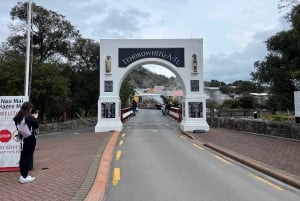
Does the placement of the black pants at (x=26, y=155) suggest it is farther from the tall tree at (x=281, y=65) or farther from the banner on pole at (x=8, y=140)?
the tall tree at (x=281, y=65)

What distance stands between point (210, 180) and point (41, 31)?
3481cm

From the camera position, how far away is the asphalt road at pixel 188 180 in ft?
24.5

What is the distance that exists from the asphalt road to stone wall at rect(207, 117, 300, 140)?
535 cm

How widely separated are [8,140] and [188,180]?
4.77m

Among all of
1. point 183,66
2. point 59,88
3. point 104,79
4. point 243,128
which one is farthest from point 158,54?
point 59,88

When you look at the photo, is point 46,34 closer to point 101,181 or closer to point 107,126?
point 107,126

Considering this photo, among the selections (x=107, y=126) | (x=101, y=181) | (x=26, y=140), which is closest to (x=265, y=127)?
(x=107, y=126)

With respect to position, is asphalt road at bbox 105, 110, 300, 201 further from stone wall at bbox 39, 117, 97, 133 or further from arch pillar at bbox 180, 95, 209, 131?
stone wall at bbox 39, 117, 97, 133

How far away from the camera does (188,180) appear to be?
891 centimetres

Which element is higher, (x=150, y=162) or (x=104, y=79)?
(x=104, y=79)

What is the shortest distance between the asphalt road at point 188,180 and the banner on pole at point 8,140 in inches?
103

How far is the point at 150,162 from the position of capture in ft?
37.6

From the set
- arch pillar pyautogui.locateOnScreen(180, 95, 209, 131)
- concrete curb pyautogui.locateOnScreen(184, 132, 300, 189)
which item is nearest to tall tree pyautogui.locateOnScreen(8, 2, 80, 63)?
arch pillar pyautogui.locateOnScreen(180, 95, 209, 131)

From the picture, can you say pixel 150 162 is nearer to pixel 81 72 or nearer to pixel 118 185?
pixel 118 185
